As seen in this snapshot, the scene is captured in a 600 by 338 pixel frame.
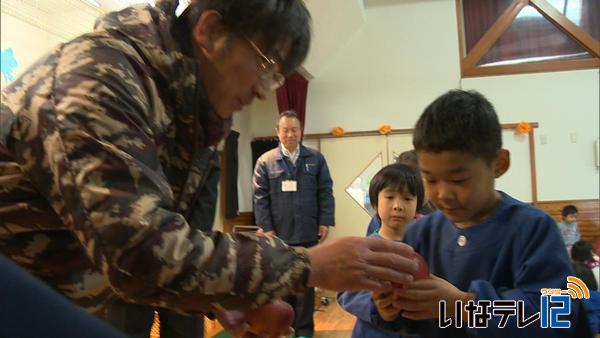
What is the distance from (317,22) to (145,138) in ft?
13.5

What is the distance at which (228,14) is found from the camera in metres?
0.81

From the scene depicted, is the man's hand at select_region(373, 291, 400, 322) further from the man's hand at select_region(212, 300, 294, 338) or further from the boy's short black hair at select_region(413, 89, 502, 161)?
the boy's short black hair at select_region(413, 89, 502, 161)

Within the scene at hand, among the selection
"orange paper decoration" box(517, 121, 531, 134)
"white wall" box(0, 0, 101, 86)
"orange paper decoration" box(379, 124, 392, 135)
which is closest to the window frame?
"orange paper decoration" box(517, 121, 531, 134)

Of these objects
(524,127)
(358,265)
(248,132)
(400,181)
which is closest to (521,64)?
(524,127)

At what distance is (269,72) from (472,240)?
19.5 inches

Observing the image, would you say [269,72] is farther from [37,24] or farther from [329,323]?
[329,323]

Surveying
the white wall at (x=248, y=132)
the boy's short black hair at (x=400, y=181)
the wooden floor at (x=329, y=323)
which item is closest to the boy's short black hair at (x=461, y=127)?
the boy's short black hair at (x=400, y=181)

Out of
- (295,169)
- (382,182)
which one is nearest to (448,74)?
(295,169)

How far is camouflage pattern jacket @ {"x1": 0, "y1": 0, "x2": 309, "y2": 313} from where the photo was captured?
58 centimetres

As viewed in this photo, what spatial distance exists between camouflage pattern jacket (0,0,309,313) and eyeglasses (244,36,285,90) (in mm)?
111

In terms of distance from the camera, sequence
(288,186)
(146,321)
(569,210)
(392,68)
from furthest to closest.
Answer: (392,68) → (569,210) → (288,186) → (146,321)

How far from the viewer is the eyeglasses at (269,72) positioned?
2.73ft

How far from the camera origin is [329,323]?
361 centimetres

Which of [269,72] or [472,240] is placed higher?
[269,72]
